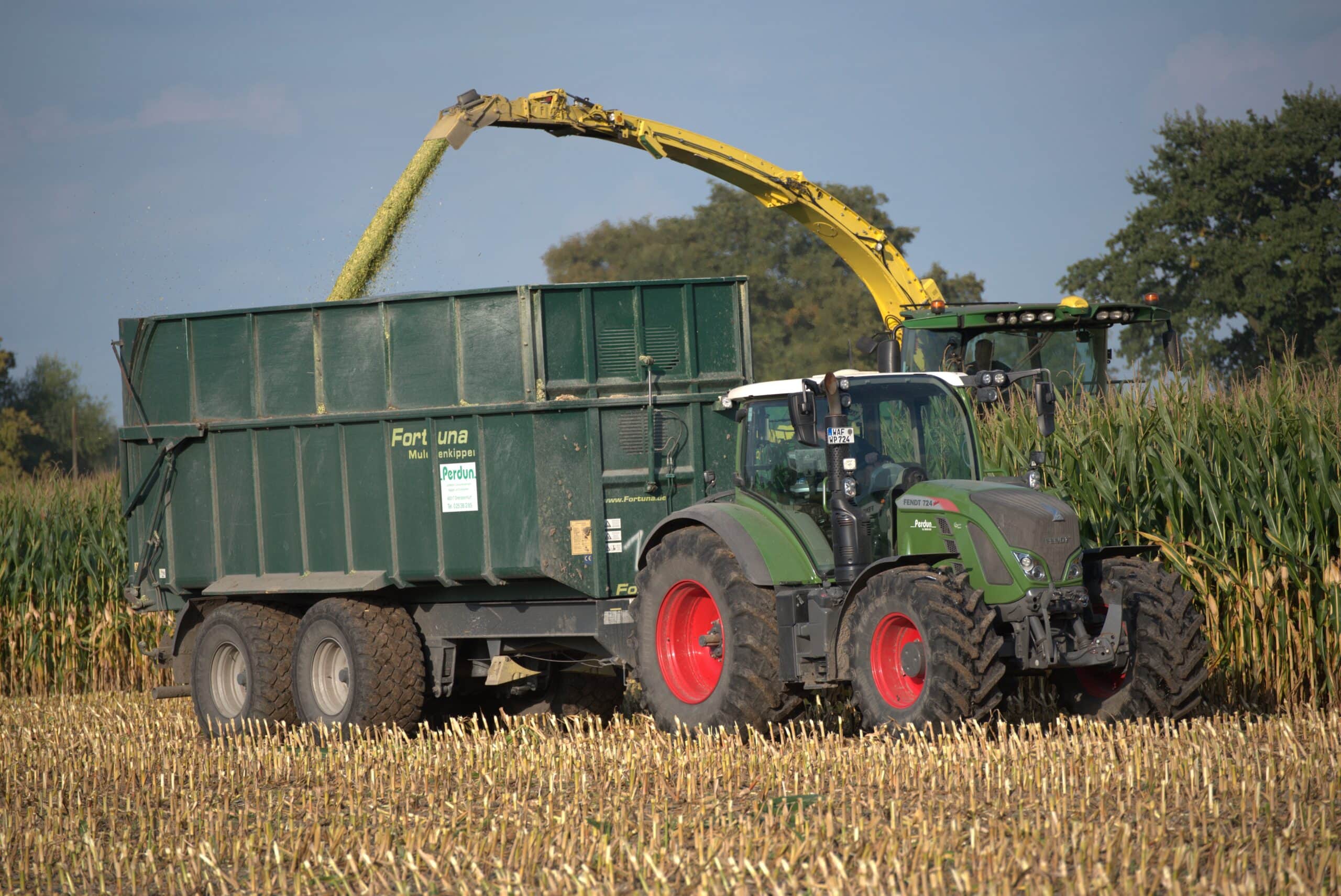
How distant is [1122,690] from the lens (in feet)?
27.2

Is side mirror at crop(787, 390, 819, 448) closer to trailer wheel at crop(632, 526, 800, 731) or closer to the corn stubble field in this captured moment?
trailer wheel at crop(632, 526, 800, 731)

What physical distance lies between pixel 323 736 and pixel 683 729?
101 inches

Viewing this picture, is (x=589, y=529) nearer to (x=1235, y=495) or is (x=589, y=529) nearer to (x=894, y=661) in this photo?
(x=894, y=661)

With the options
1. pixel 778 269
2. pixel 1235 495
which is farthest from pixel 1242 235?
pixel 1235 495

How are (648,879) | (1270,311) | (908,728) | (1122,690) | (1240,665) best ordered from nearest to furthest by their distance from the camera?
(648,879) < (908,728) < (1122,690) < (1240,665) < (1270,311)

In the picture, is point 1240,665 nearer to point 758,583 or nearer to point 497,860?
point 758,583

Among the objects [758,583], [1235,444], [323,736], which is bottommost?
[323,736]

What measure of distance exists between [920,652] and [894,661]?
282 millimetres

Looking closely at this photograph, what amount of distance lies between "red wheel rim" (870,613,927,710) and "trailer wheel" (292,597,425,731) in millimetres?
3434

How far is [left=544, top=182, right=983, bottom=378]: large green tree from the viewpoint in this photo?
4694cm

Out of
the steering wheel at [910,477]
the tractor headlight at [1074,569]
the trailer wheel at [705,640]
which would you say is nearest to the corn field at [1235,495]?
the tractor headlight at [1074,569]

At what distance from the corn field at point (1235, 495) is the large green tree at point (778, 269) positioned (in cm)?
3147

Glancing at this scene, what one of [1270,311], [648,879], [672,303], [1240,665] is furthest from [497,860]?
[1270,311]

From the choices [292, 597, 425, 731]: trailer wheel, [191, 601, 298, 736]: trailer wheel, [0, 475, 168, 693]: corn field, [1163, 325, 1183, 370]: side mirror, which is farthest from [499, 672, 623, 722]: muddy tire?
[1163, 325, 1183, 370]: side mirror
